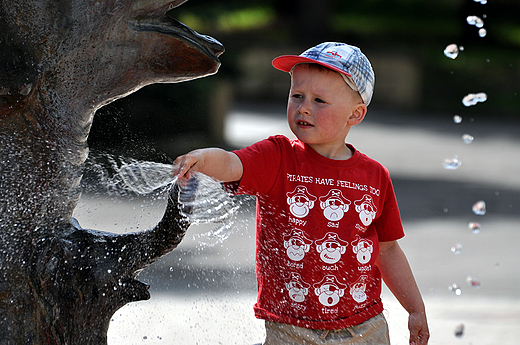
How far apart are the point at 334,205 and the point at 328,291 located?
29 centimetres

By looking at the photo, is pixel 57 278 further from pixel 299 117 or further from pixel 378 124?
pixel 378 124

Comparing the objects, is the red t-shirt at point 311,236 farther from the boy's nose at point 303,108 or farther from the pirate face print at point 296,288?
the boy's nose at point 303,108

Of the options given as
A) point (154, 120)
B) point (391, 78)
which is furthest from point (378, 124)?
point (154, 120)

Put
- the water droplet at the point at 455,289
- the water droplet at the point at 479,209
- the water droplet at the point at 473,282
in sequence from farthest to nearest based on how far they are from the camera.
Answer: the water droplet at the point at 479,209 < the water droplet at the point at 473,282 < the water droplet at the point at 455,289

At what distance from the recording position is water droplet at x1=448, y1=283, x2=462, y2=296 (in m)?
4.34

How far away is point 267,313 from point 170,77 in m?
0.89

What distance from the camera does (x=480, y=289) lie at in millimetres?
4527

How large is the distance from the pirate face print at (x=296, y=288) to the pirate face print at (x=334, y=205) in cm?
23

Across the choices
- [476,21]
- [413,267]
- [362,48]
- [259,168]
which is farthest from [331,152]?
[362,48]

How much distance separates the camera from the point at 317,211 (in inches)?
87.8

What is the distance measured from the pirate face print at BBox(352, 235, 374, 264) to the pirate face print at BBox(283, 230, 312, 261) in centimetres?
17

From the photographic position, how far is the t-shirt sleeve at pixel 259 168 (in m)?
2.20

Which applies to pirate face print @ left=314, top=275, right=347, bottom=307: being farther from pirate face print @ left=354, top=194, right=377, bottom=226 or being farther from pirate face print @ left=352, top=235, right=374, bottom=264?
pirate face print @ left=354, top=194, right=377, bottom=226

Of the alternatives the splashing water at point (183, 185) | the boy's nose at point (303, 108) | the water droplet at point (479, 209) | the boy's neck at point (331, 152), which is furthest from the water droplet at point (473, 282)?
the splashing water at point (183, 185)
